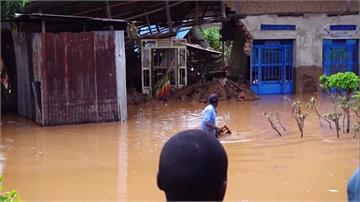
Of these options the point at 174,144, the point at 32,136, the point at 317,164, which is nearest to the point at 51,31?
the point at 32,136

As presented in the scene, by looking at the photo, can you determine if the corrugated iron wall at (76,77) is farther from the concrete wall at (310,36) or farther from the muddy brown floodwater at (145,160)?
the concrete wall at (310,36)

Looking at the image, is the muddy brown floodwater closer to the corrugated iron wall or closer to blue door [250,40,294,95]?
the corrugated iron wall

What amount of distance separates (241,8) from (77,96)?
791 centimetres

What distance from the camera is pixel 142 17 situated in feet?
61.6

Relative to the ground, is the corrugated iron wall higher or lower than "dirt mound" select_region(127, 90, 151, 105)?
higher

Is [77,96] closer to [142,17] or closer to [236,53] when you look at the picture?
[142,17]

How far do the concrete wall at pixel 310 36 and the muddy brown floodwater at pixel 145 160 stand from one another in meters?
6.75

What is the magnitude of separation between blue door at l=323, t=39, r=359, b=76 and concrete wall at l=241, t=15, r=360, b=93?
0.98 ft

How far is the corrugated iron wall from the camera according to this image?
13.6 metres

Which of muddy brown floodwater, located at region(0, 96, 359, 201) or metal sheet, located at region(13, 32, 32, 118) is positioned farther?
metal sheet, located at region(13, 32, 32, 118)

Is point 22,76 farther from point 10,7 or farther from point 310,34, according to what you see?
point 310,34

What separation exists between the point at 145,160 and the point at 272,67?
12753mm

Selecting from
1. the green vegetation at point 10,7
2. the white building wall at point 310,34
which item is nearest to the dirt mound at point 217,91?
the white building wall at point 310,34

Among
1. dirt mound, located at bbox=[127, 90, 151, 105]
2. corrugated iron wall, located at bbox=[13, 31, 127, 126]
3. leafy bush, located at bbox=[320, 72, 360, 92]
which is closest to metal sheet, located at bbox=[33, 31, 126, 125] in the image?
corrugated iron wall, located at bbox=[13, 31, 127, 126]
